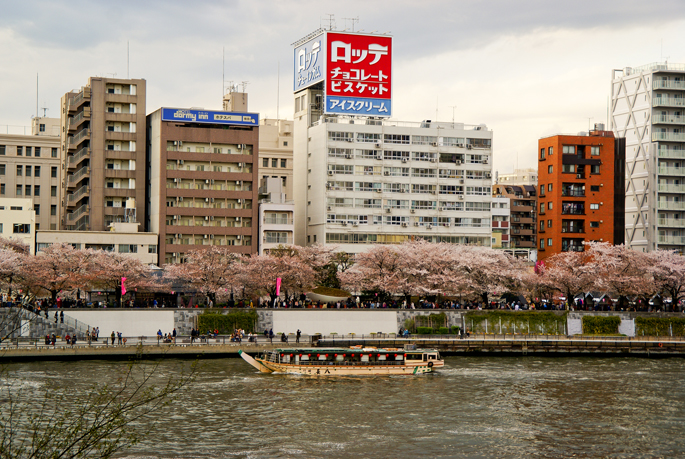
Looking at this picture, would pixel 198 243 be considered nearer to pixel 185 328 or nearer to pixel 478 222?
pixel 185 328

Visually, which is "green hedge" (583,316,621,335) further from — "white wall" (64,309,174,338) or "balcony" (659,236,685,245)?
"white wall" (64,309,174,338)

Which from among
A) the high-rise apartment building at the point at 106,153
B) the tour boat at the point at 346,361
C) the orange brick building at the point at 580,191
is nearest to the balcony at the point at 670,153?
the orange brick building at the point at 580,191

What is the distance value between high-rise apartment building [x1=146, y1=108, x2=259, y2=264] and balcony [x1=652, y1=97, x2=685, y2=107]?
7106 cm

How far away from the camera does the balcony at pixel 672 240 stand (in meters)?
140

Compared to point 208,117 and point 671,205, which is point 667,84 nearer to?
point 671,205

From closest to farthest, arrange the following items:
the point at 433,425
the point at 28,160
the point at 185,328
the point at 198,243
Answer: the point at 433,425
the point at 185,328
the point at 198,243
the point at 28,160

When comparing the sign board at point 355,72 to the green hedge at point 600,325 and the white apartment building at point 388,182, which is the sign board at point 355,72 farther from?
the green hedge at point 600,325

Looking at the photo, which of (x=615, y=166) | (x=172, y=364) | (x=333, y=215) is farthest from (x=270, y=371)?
(x=615, y=166)

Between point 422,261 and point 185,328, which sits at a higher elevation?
point 422,261

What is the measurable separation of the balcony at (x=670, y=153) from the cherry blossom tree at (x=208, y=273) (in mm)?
80770

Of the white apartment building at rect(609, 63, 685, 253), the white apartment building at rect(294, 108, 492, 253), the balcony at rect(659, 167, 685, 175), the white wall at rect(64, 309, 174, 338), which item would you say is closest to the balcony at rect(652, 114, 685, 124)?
the white apartment building at rect(609, 63, 685, 253)

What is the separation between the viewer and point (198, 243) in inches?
4695

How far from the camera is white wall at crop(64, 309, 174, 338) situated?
90812 mm

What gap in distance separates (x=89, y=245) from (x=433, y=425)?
239ft
